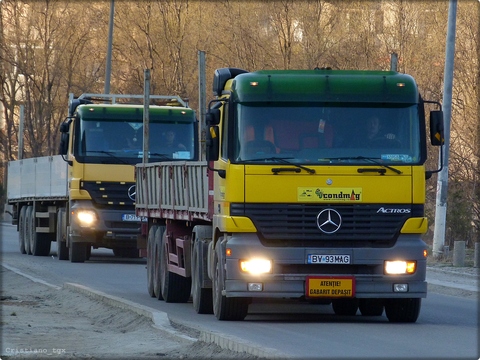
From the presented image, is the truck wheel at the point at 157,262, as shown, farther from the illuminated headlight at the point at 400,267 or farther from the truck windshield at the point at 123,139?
the truck windshield at the point at 123,139

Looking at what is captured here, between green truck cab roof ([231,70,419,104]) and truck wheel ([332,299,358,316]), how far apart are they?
312cm

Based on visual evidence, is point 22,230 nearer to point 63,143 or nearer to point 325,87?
point 63,143

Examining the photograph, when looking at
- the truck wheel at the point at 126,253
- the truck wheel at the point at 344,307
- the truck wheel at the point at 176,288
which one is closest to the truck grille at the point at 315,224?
the truck wheel at the point at 344,307

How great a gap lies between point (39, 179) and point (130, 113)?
6769 millimetres

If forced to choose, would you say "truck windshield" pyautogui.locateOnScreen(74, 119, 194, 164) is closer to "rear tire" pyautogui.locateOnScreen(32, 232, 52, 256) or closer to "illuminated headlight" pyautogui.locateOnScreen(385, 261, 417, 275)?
"rear tire" pyautogui.locateOnScreen(32, 232, 52, 256)

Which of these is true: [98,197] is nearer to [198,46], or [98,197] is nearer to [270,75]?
[270,75]

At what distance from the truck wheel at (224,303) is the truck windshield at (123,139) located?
11703mm

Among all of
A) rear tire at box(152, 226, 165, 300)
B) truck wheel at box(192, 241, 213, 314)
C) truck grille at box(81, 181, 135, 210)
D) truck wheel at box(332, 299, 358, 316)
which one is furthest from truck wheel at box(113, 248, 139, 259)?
truck wheel at box(332, 299, 358, 316)

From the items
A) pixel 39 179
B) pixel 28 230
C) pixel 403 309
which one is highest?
pixel 39 179

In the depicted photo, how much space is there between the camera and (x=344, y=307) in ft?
53.1

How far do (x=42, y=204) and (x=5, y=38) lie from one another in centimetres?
2092

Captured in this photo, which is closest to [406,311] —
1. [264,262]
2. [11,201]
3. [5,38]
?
[264,262]

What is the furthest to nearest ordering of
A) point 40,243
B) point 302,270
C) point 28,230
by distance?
point 28,230, point 40,243, point 302,270

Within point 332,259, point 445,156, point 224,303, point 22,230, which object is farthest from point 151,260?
point 22,230
